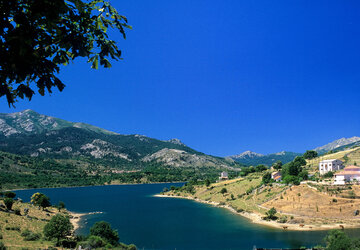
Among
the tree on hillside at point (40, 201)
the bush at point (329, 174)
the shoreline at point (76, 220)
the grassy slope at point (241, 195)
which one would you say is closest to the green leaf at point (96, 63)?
the shoreline at point (76, 220)

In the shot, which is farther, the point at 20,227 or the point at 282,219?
the point at 282,219

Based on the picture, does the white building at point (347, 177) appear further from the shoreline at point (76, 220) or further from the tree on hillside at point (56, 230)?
the shoreline at point (76, 220)

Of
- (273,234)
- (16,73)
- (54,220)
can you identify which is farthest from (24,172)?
(16,73)

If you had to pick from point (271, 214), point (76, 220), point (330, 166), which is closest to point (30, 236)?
point (76, 220)

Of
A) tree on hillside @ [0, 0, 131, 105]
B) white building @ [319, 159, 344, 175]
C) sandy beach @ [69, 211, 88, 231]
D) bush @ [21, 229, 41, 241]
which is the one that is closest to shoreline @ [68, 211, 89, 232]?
sandy beach @ [69, 211, 88, 231]

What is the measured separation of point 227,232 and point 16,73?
57.2m

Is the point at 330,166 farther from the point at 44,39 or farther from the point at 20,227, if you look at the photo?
the point at 44,39

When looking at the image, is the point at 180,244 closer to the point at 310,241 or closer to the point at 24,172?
the point at 310,241

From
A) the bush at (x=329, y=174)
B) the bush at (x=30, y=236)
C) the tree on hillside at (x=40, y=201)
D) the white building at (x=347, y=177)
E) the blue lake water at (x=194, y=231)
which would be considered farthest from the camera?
the bush at (x=329, y=174)

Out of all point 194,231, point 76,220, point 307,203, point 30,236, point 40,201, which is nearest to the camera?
point 30,236

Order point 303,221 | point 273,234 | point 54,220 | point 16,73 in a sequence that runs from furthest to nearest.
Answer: point 303,221 → point 273,234 → point 54,220 → point 16,73

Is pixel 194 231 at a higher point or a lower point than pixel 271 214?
lower

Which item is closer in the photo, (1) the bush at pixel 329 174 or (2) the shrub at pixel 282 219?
(2) the shrub at pixel 282 219

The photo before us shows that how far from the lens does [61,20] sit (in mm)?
4078
